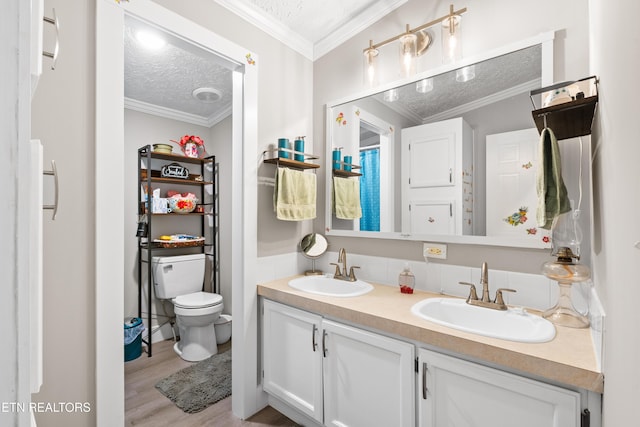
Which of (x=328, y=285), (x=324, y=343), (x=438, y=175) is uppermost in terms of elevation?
(x=438, y=175)

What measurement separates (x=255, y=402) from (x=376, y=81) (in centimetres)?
223

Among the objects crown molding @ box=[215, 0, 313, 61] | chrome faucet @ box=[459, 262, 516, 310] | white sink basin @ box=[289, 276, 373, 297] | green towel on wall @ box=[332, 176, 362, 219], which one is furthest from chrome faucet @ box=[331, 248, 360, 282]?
crown molding @ box=[215, 0, 313, 61]

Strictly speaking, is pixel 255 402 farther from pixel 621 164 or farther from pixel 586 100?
pixel 586 100

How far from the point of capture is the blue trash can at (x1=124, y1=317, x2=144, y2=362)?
8.09 ft

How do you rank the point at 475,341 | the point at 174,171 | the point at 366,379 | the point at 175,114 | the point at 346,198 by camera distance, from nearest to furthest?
the point at 475,341
the point at 366,379
the point at 346,198
the point at 174,171
the point at 175,114

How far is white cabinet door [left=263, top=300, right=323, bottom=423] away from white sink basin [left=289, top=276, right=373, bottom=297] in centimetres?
22

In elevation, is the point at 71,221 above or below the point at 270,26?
below

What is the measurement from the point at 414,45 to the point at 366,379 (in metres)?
1.83

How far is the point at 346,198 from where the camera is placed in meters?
2.11

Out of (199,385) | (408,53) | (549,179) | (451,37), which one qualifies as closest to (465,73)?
(451,37)

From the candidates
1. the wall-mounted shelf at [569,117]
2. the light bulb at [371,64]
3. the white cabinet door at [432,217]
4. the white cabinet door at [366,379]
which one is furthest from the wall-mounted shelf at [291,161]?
the wall-mounted shelf at [569,117]

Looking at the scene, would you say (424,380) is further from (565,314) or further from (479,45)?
(479,45)

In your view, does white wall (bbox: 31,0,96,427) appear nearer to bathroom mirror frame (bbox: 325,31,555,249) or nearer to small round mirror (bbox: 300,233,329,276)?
small round mirror (bbox: 300,233,329,276)

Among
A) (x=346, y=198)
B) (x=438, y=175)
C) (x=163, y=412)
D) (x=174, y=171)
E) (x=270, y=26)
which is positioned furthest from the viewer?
(x=174, y=171)
